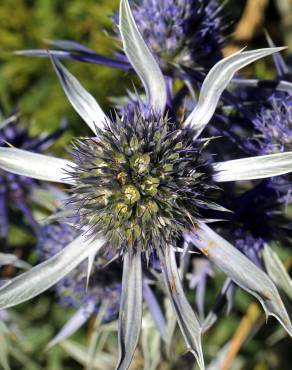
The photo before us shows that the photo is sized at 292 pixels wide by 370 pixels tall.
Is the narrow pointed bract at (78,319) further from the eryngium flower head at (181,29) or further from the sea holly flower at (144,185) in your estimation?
the eryngium flower head at (181,29)

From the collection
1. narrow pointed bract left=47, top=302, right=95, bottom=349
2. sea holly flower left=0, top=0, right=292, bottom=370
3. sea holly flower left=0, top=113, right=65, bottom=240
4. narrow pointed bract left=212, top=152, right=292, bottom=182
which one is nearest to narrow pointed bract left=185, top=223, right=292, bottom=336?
sea holly flower left=0, top=0, right=292, bottom=370

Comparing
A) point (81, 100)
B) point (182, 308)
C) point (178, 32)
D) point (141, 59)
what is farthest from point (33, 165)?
point (178, 32)

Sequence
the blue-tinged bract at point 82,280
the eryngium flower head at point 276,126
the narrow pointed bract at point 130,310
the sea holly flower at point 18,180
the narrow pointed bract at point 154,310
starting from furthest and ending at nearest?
the sea holly flower at point 18,180, the blue-tinged bract at point 82,280, the narrow pointed bract at point 154,310, the eryngium flower head at point 276,126, the narrow pointed bract at point 130,310

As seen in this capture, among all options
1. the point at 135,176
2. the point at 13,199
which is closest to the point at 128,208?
the point at 135,176

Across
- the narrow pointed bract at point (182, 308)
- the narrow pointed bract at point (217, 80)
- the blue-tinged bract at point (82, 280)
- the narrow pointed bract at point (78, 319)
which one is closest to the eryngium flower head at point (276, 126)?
the narrow pointed bract at point (217, 80)

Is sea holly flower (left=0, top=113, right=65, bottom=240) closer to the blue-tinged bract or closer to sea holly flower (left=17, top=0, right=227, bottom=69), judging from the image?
the blue-tinged bract
